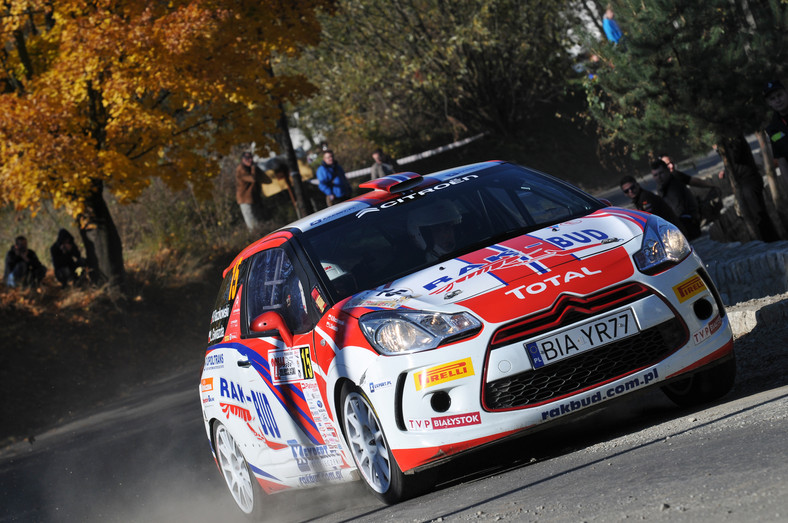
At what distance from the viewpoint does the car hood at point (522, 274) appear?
5598mm

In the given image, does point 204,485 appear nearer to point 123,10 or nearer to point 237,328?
point 237,328

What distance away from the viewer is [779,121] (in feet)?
32.5

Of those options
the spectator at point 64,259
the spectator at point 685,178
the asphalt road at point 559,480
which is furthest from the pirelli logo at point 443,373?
the spectator at point 64,259

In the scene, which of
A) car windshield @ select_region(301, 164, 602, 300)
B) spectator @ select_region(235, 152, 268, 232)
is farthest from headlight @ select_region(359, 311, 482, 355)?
spectator @ select_region(235, 152, 268, 232)

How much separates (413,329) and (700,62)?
7041 millimetres

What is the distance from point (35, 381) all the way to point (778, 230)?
10.9 metres

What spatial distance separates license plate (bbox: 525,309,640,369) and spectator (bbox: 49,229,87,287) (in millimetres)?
15540

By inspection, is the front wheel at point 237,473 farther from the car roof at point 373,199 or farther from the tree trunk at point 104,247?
the tree trunk at point 104,247

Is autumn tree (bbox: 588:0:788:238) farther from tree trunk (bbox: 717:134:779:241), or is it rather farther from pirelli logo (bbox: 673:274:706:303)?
Answer: pirelli logo (bbox: 673:274:706:303)

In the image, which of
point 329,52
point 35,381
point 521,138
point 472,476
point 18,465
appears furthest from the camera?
point 521,138

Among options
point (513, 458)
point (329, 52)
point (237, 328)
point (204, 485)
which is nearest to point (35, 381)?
point (204, 485)

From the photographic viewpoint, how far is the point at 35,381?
16641 millimetres

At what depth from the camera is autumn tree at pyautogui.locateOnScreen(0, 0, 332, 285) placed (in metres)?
16.9

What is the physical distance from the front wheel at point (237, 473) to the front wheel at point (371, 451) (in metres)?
1.55
